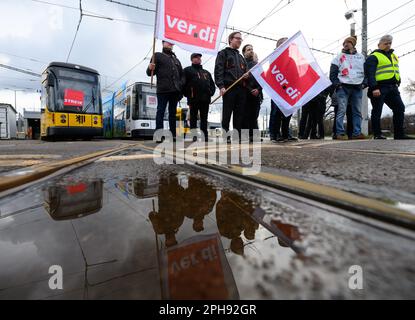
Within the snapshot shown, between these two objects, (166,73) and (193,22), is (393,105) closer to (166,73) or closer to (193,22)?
(193,22)

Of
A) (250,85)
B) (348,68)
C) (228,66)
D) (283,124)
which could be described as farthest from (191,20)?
(348,68)

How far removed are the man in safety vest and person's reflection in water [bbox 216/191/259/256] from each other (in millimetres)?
4594

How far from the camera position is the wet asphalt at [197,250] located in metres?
0.34

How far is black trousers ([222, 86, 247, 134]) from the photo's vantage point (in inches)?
158

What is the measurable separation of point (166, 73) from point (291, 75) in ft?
6.55

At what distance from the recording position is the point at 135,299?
1.11 feet

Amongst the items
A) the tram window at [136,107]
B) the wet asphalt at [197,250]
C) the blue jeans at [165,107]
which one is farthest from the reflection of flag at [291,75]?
the tram window at [136,107]

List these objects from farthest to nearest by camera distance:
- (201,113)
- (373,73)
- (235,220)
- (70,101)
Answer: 1. (70,101)
2. (201,113)
3. (373,73)
4. (235,220)

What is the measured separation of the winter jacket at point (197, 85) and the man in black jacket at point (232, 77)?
566mm

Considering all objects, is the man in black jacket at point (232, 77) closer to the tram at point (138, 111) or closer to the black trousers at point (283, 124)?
the black trousers at point (283, 124)

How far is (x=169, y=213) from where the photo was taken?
0.68 m

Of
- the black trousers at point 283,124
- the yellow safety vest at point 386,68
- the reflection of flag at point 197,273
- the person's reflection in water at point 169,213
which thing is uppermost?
the yellow safety vest at point 386,68
